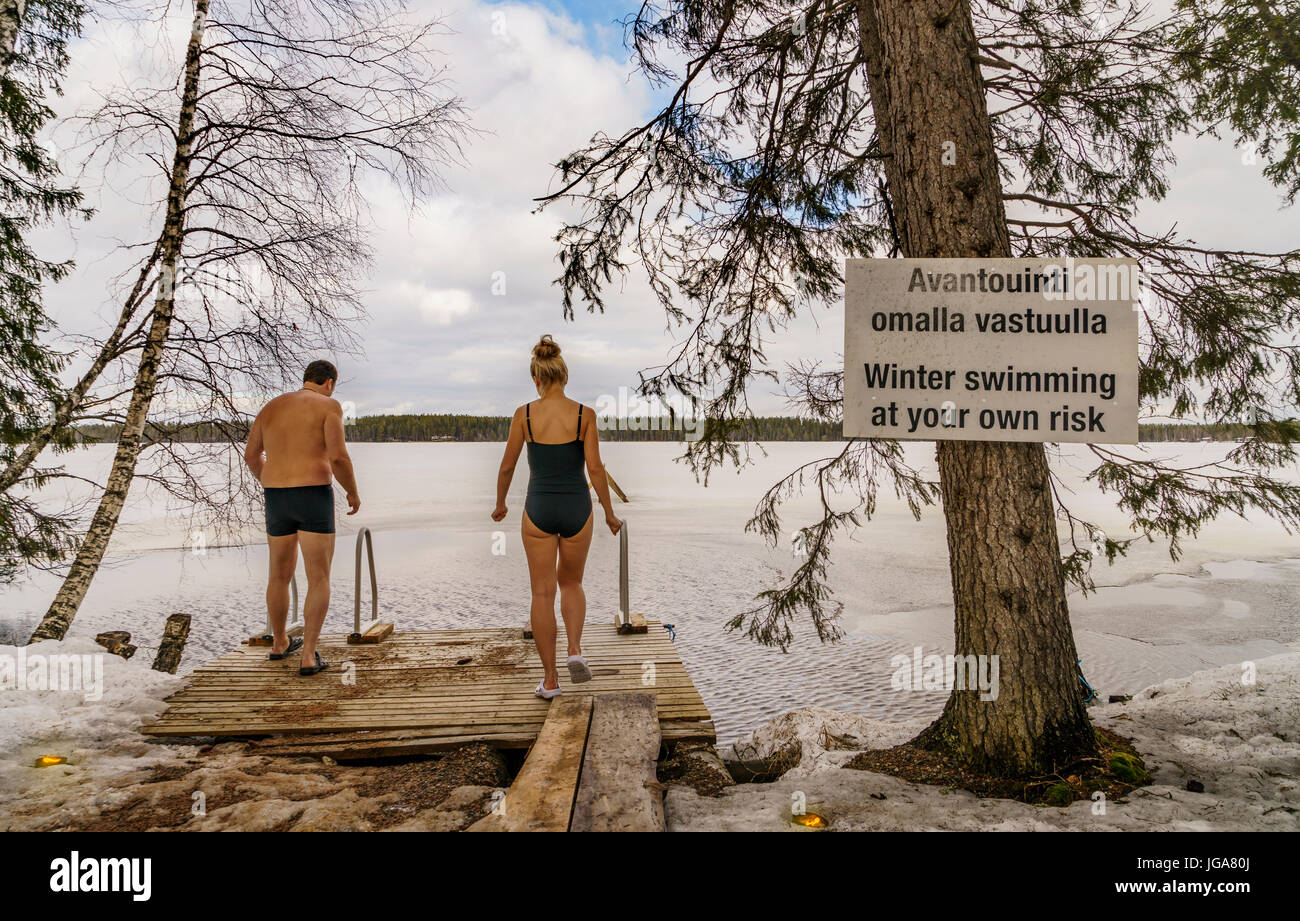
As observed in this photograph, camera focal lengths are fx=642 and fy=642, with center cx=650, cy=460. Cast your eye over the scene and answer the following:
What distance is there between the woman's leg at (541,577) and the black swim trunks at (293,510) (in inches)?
66.8

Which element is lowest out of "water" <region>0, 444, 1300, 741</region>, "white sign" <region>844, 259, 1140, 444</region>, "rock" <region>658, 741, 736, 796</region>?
"water" <region>0, 444, 1300, 741</region>

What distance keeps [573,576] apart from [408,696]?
5.34 feet

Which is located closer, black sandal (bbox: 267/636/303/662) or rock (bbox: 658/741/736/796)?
rock (bbox: 658/741/736/796)

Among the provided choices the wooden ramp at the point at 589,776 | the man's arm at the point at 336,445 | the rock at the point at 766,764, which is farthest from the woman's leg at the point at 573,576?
the man's arm at the point at 336,445

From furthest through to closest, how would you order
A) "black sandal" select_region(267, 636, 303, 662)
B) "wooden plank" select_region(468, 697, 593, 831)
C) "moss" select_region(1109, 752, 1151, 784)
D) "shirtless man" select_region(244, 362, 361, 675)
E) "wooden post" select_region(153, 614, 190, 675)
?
"wooden post" select_region(153, 614, 190, 675) < "black sandal" select_region(267, 636, 303, 662) < "shirtless man" select_region(244, 362, 361, 675) < "moss" select_region(1109, 752, 1151, 784) < "wooden plank" select_region(468, 697, 593, 831)

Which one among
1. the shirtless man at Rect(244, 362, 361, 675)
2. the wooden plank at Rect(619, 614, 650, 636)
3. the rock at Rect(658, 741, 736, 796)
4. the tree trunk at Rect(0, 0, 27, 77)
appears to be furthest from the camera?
the wooden plank at Rect(619, 614, 650, 636)

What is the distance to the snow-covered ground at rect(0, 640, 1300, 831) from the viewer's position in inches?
110

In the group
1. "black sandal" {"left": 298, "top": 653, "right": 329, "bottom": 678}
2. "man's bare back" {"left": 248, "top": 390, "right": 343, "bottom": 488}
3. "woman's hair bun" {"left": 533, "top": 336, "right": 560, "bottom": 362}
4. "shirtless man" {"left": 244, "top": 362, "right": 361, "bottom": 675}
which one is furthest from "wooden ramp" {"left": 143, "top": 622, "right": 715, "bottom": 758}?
"woman's hair bun" {"left": 533, "top": 336, "right": 560, "bottom": 362}

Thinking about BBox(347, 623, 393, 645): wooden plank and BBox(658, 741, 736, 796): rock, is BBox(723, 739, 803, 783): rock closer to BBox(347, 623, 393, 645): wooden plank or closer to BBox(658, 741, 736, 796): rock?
BBox(658, 741, 736, 796): rock

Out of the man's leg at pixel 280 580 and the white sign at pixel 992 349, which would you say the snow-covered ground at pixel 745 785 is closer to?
the man's leg at pixel 280 580

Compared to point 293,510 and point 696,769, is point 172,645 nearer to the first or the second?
point 293,510

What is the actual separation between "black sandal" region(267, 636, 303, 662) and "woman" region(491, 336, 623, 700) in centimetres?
268

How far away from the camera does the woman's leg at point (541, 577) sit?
4219mm
